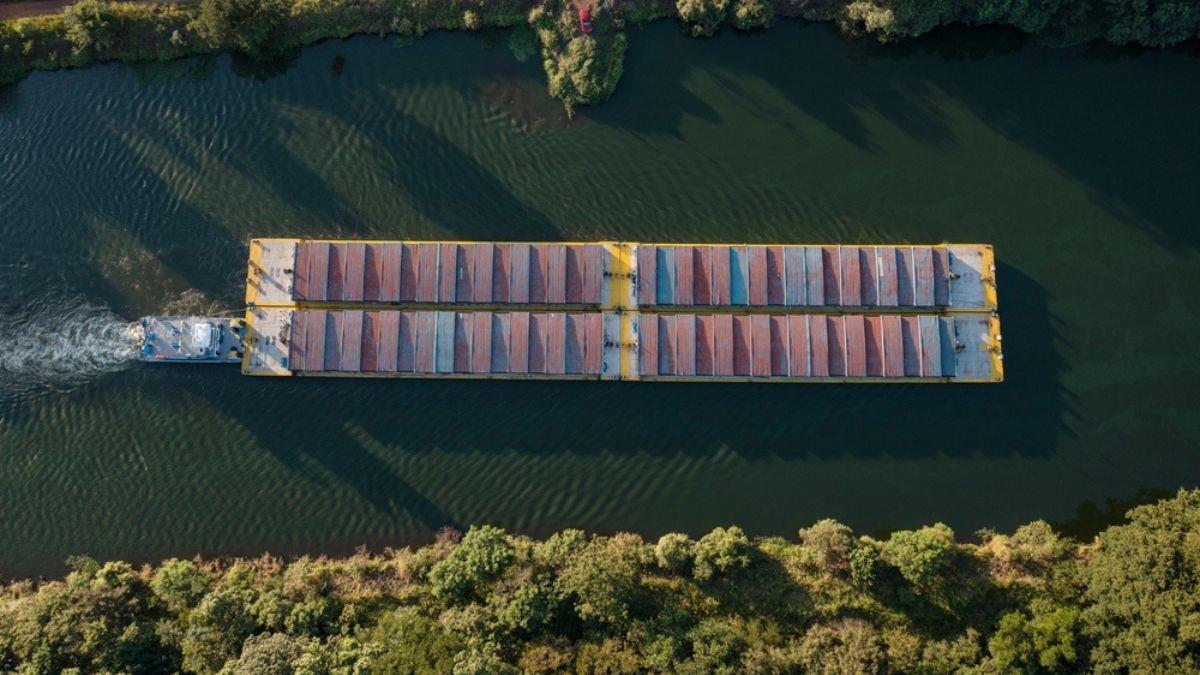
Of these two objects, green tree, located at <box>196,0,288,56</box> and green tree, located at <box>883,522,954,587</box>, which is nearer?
green tree, located at <box>883,522,954,587</box>

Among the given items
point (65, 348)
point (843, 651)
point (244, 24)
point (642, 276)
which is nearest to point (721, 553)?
point (843, 651)

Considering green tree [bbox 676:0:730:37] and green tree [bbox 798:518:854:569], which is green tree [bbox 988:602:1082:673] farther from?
green tree [bbox 676:0:730:37]

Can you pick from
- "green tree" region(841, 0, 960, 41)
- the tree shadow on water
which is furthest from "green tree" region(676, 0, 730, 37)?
"green tree" region(841, 0, 960, 41)

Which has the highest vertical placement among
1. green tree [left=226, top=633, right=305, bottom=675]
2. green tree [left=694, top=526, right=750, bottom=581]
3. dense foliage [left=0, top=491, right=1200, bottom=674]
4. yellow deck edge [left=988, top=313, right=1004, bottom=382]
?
yellow deck edge [left=988, top=313, right=1004, bottom=382]

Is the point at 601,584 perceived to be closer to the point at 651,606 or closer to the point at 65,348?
the point at 651,606

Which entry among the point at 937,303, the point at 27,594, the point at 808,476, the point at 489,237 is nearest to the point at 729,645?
the point at 808,476

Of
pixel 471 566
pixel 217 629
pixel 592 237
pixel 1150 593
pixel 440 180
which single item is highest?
pixel 440 180
